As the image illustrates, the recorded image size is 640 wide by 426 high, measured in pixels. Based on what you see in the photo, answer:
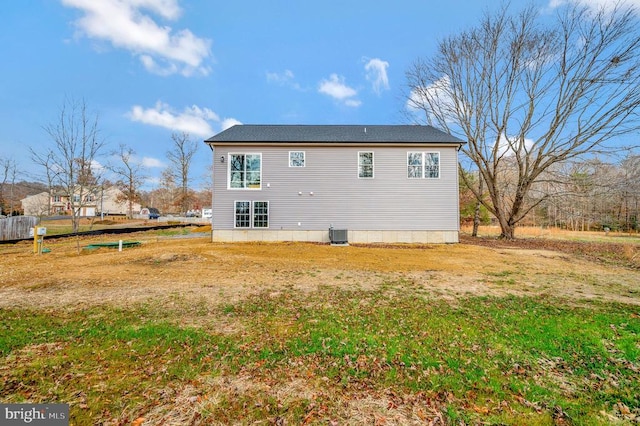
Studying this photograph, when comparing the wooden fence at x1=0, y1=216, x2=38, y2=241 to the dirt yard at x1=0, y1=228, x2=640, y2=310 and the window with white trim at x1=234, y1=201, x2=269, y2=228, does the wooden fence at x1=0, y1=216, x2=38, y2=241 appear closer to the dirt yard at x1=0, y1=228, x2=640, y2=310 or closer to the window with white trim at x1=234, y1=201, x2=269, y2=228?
the dirt yard at x1=0, y1=228, x2=640, y2=310

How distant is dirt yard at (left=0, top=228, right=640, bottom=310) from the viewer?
5668 millimetres

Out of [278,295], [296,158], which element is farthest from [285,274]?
[296,158]

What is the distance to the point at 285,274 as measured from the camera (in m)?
7.55

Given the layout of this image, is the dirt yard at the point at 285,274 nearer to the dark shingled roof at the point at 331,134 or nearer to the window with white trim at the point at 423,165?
the window with white trim at the point at 423,165

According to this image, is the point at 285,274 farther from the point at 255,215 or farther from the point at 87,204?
the point at 87,204

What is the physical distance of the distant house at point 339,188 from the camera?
14133mm

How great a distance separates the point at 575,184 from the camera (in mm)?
15484

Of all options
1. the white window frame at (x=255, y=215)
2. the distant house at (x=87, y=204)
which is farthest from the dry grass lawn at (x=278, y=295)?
the distant house at (x=87, y=204)

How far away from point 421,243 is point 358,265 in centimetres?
669

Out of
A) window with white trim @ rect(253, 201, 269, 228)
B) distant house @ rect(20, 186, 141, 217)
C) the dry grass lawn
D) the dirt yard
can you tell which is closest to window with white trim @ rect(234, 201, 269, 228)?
window with white trim @ rect(253, 201, 269, 228)

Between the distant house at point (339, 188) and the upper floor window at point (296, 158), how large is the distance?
0.18ft

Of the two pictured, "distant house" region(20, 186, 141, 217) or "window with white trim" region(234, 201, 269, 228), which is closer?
"window with white trim" region(234, 201, 269, 228)

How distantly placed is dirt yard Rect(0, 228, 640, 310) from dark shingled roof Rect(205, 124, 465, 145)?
6.25 metres

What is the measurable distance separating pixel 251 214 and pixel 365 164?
687 centimetres
